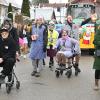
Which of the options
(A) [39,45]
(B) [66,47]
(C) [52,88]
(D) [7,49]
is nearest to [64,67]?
(B) [66,47]

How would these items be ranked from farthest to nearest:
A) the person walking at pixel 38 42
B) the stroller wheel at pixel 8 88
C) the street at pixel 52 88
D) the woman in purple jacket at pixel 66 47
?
the person walking at pixel 38 42
the woman in purple jacket at pixel 66 47
the stroller wheel at pixel 8 88
the street at pixel 52 88

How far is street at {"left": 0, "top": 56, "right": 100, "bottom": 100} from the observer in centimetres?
1067

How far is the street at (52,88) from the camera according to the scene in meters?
10.7

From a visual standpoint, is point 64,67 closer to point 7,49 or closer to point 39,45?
point 39,45

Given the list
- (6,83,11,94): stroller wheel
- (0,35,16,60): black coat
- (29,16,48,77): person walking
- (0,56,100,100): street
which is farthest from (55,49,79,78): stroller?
(6,83,11,94): stroller wheel

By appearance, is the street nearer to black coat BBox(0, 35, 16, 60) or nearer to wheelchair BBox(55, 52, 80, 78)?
wheelchair BBox(55, 52, 80, 78)

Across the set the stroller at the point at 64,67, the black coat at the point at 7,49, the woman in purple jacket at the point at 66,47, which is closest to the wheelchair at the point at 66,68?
the stroller at the point at 64,67

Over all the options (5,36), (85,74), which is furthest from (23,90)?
(85,74)

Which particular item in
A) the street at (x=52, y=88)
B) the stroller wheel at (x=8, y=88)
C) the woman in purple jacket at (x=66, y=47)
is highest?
the woman in purple jacket at (x=66, y=47)

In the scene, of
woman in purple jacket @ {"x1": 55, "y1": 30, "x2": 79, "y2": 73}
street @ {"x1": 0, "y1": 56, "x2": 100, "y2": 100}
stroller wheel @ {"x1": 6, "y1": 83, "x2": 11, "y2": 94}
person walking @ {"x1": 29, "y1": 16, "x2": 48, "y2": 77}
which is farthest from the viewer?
person walking @ {"x1": 29, "y1": 16, "x2": 48, "y2": 77}

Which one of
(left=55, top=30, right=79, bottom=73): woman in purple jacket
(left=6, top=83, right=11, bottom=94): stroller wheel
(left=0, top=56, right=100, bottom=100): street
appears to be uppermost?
(left=55, top=30, right=79, bottom=73): woman in purple jacket

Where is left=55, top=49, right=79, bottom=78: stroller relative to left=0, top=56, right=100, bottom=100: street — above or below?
above

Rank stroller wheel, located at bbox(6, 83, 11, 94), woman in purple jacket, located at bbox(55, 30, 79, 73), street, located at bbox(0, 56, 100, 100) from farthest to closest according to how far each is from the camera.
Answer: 1. woman in purple jacket, located at bbox(55, 30, 79, 73)
2. stroller wheel, located at bbox(6, 83, 11, 94)
3. street, located at bbox(0, 56, 100, 100)

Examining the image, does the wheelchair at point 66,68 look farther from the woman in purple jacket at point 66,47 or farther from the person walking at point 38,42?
the person walking at point 38,42
